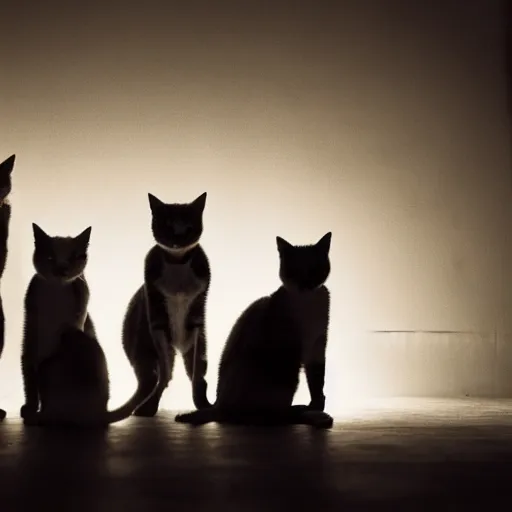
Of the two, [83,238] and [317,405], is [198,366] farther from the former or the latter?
[83,238]

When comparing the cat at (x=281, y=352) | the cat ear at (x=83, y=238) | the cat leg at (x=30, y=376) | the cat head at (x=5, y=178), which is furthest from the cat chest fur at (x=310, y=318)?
the cat head at (x=5, y=178)

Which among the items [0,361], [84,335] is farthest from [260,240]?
[0,361]

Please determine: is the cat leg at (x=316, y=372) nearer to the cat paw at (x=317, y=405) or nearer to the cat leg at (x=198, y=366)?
the cat paw at (x=317, y=405)

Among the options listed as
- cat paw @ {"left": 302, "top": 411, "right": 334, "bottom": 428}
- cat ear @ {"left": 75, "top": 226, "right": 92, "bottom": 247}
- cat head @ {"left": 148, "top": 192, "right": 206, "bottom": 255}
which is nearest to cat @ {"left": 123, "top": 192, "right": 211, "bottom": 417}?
cat head @ {"left": 148, "top": 192, "right": 206, "bottom": 255}

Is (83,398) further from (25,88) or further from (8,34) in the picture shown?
(8,34)

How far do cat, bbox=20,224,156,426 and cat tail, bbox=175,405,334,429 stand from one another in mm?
148

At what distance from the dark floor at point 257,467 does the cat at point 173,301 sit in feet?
0.55

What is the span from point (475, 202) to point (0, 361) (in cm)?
140

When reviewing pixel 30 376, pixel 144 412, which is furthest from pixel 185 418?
pixel 30 376

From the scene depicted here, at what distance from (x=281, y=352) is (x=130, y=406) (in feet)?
1.14

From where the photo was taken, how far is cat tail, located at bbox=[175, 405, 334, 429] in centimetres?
153

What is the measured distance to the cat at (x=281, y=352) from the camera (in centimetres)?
157

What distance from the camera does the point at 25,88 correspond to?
2.06 meters

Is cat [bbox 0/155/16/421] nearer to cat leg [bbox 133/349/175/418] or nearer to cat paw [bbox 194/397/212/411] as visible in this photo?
cat leg [bbox 133/349/175/418]
